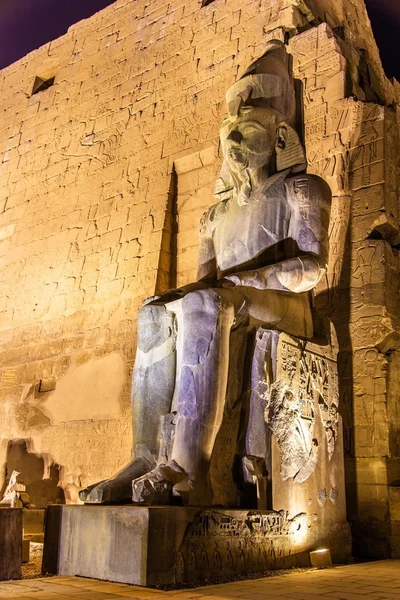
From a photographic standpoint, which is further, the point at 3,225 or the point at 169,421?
the point at 3,225

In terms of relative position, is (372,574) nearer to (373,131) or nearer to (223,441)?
(223,441)

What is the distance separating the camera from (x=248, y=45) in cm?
656

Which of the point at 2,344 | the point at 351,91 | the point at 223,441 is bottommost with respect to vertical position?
the point at 223,441

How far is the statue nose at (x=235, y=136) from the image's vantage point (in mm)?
3986

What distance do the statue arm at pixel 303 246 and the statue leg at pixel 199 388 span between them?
12.0 inches

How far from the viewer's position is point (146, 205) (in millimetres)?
6781

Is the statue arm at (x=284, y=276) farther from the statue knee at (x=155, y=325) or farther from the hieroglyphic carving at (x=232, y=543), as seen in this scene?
the hieroglyphic carving at (x=232, y=543)

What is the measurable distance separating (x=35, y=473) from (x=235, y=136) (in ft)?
13.8

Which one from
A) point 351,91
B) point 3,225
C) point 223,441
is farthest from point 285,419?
point 3,225

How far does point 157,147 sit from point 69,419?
2.97 meters

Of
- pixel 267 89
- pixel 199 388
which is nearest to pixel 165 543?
pixel 199 388

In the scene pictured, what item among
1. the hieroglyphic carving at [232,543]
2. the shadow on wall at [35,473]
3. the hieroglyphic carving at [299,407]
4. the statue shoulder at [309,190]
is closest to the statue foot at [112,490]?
the hieroglyphic carving at [232,543]

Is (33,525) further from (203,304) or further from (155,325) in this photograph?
(203,304)

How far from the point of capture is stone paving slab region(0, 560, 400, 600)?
2391mm
